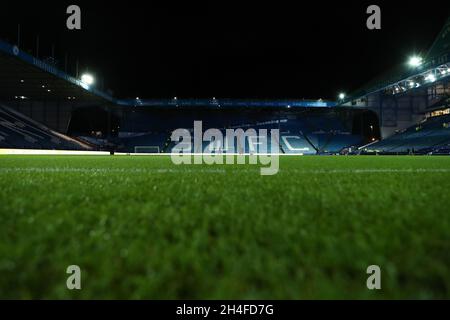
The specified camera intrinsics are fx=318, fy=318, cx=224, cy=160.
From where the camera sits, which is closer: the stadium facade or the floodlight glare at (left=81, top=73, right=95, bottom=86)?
the stadium facade

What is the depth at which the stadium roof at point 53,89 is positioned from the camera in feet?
81.9

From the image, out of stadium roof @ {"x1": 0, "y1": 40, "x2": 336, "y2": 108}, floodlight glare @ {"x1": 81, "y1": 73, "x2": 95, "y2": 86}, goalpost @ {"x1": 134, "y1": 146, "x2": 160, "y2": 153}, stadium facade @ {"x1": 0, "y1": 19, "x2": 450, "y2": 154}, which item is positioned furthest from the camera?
goalpost @ {"x1": 134, "y1": 146, "x2": 160, "y2": 153}

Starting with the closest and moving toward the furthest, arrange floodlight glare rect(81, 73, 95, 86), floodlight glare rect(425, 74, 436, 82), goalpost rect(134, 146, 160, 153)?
floodlight glare rect(425, 74, 436, 82)
floodlight glare rect(81, 73, 95, 86)
goalpost rect(134, 146, 160, 153)

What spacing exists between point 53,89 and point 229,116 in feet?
75.1

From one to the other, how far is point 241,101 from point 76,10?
2158 centimetres

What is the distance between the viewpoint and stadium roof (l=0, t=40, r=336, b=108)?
983 inches

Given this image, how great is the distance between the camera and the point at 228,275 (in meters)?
0.96

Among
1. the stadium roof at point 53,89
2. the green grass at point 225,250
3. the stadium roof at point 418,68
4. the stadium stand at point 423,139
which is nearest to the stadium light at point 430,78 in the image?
the stadium roof at point 418,68

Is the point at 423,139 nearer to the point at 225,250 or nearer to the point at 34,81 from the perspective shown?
the point at 225,250

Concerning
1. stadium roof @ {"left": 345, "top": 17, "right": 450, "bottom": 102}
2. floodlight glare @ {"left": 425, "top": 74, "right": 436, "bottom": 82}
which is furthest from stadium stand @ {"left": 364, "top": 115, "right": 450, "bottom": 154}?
stadium roof @ {"left": 345, "top": 17, "right": 450, "bottom": 102}

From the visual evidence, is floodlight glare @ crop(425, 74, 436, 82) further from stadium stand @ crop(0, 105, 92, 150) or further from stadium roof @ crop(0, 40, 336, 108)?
stadium stand @ crop(0, 105, 92, 150)

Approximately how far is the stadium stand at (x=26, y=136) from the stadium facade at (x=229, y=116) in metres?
0.14

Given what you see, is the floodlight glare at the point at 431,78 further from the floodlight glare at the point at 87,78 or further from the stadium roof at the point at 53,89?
the floodlight glare at the point at 87,78

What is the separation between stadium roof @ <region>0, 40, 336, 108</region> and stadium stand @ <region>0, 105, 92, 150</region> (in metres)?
3.39
